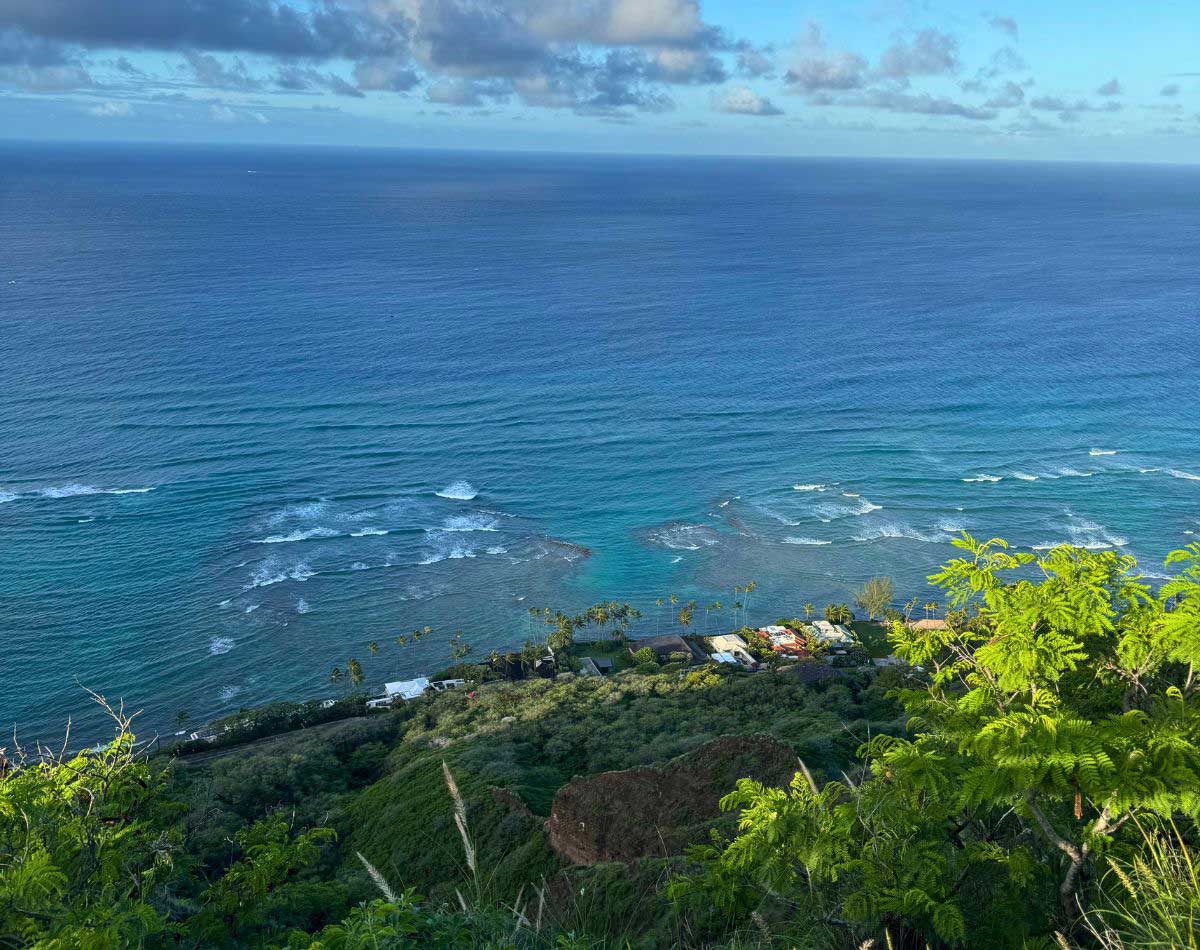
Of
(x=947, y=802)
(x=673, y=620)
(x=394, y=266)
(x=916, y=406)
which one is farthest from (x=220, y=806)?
(x=394, y=266)

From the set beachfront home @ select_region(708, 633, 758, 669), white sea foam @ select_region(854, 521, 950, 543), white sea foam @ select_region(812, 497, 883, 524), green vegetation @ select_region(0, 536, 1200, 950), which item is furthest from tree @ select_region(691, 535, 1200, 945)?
white sea foam @ select_region(812, 497, 883, 524)

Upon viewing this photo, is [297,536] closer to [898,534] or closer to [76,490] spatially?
[76,490]

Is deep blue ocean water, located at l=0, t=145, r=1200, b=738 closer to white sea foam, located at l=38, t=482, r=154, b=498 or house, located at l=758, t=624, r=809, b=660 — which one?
white sea foam, located at l=38, t=482, r=154, b=498

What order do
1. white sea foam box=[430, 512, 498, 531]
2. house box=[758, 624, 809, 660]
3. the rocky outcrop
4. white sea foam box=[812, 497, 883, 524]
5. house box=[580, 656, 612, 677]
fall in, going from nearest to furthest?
1. the rocky outcrop
2. house box=[580, 656, 612, 677]
3. house box=[758, 624, 809, 660]
4. white sea foam box=[430, 512, 498, 531]
5. white sea foam box=[812, 497, 883, 524]

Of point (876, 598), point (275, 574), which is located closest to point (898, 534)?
point (876, 598)

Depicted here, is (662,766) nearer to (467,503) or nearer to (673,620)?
(673,620)

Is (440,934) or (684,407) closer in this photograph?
(440,934)

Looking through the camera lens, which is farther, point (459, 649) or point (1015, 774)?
point (459, 649)
